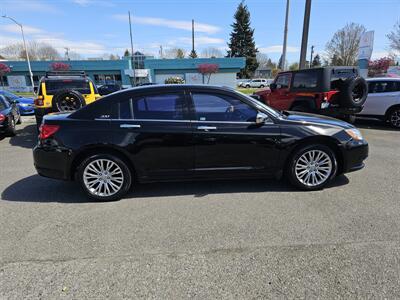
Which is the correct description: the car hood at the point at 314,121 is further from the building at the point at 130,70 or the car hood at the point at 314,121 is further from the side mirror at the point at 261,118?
the building at the point at 130,70

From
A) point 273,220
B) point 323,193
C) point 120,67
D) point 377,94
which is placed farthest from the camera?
point 120,67

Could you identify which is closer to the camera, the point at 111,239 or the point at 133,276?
the point at 133,276

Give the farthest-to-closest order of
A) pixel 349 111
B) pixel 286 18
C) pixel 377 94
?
pixel 286 18 < pixel 377 94 < pixel 349 111

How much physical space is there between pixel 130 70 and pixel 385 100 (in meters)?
42.4

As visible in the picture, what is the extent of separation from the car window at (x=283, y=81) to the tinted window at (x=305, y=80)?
1.56ft

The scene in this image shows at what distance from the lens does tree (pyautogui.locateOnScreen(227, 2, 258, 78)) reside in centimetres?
6008

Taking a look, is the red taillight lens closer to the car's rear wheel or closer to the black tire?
the black tire

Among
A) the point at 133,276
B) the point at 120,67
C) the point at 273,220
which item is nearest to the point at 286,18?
the point at 273,220

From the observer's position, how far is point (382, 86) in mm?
9680

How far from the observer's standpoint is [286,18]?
1895cm

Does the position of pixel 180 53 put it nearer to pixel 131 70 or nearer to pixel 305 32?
pixel 131 70

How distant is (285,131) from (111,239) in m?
2.76

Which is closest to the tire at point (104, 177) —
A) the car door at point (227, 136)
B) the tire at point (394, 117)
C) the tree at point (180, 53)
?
the car door at point (227, 136)

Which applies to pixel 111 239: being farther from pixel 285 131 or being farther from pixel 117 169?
pixel 285 131
